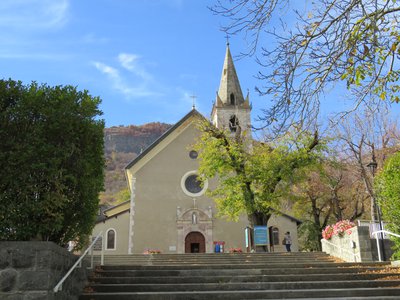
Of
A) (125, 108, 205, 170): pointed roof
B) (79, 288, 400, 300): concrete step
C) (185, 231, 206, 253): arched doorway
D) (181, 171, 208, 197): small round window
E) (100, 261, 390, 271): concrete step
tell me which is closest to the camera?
Answer: (79, 288, 400, 300): concrete step

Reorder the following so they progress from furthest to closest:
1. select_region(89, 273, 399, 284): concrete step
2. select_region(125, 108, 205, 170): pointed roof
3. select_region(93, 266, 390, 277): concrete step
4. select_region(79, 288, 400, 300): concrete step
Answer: select_region(125, 108, 205, 170): pointed roof, select_region(93, 266, 390, 277): concrete step, select_region(89, 273, 399, 284): concrete step, select_region(79, 288, 400, 300): concrete step

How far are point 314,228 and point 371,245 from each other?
1821 cm

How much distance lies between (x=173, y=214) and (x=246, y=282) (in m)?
18.2

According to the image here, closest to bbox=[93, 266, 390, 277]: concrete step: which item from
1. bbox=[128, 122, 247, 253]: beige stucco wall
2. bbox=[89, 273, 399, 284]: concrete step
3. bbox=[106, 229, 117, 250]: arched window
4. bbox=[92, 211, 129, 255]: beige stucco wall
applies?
bbox=[89, 273, 399, 284]: concrete step

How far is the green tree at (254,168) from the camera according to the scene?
20.4 meters

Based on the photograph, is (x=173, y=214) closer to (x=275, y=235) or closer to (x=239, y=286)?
(x=275, y=235)

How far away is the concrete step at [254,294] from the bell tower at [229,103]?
24297 mm

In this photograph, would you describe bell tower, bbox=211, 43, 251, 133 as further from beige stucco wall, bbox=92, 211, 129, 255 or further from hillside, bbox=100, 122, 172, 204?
hillside, bbox=100, 122, 172, 204

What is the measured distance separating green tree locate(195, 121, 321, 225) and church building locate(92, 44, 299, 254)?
17.5 ft

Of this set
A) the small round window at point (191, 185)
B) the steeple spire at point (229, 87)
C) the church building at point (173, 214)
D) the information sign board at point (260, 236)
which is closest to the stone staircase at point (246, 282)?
the information sign board at point (260, 236)

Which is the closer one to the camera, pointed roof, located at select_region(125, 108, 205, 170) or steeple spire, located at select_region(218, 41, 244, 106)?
pointed roof, located at select_region(125, 108, 205, 170)

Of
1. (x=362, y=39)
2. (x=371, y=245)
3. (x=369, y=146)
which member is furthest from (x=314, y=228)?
(x=362, y=39)

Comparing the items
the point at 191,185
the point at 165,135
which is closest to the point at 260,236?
the point at 191,185

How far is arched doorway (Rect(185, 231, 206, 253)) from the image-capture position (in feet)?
88.7
